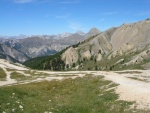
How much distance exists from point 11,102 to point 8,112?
4971 mm

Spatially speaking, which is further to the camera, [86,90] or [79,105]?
[86,90]

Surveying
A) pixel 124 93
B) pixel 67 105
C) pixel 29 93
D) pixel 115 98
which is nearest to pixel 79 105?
pixel 67 105

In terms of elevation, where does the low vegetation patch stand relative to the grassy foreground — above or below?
above

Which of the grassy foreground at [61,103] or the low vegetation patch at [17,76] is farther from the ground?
the low vegetation patch at [17,76]

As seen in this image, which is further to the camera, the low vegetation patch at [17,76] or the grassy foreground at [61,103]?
the low vegetation patch at [17,76]

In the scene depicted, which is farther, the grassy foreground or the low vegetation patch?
the low vegetation patch

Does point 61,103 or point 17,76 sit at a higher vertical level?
point 17,76

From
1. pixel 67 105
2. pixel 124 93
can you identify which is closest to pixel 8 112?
pixel 67 105

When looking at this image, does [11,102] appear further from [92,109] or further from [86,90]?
[86,90]

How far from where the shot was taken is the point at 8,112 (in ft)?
122

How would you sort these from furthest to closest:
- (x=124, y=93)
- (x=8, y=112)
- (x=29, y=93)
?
(x=29, y=93) → (x=124, y=93) → (x=8, y=112)

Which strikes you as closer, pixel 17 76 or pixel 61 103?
pixel 61 103

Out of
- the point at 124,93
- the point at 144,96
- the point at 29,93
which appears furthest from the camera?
the point at 29,93

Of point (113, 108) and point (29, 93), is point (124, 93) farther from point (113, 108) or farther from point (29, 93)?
point (29, 93)
